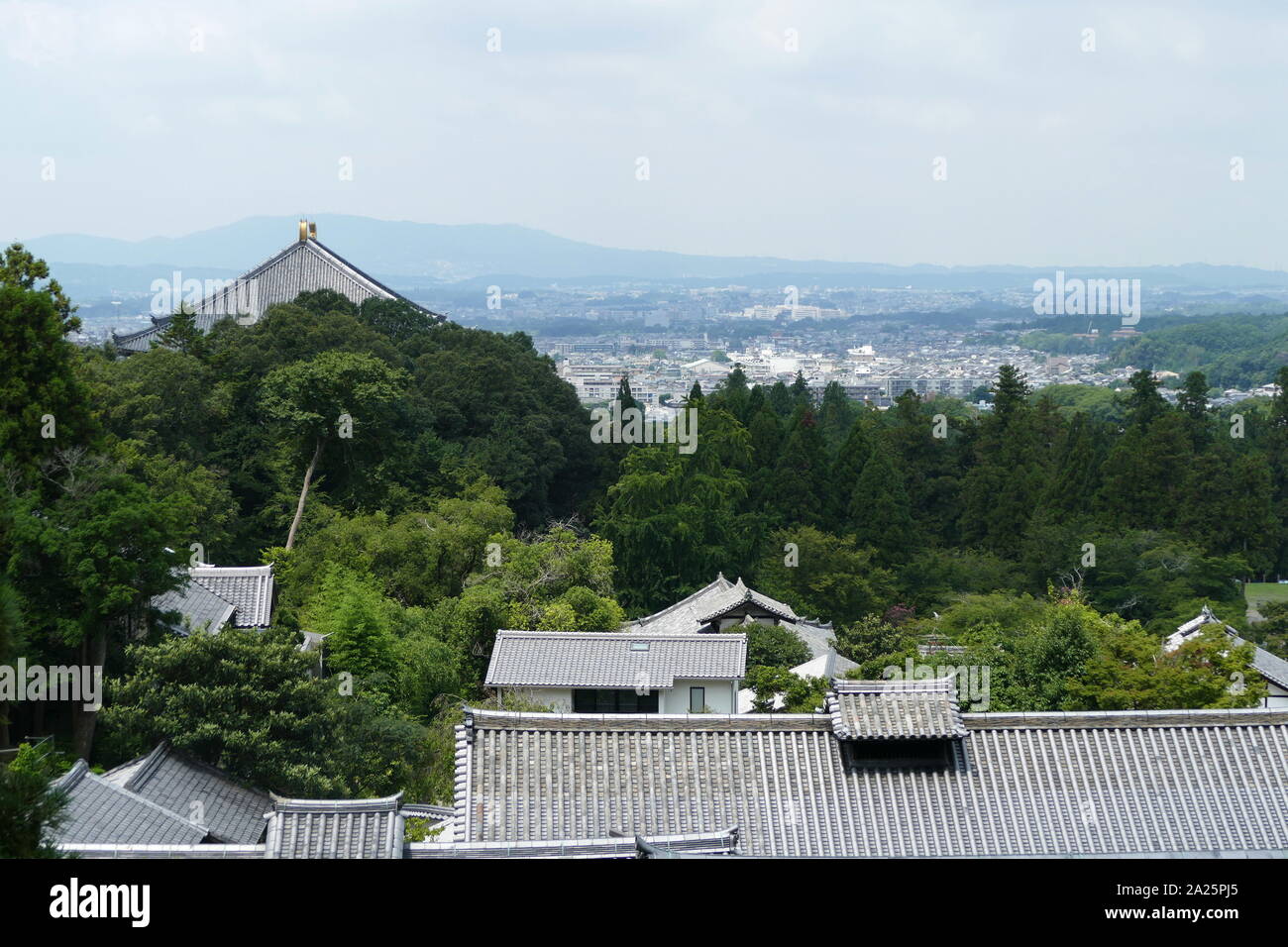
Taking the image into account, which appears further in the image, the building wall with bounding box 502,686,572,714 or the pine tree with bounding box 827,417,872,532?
the pine tree with bounding box 827,417,872,532

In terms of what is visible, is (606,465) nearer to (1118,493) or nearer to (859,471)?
(859,471)

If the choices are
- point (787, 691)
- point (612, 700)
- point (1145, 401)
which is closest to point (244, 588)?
point (612, 700)

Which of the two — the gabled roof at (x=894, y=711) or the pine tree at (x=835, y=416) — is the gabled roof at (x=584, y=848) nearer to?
the gabled roof at (x=894, y=711)

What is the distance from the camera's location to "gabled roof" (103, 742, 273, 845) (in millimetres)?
13016

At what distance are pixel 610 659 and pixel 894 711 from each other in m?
10.4

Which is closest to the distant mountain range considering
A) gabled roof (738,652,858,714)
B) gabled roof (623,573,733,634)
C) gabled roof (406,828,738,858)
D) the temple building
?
the temple building

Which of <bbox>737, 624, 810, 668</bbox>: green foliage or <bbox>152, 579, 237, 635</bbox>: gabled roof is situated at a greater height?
<bbox>152, 579, 237, 635</bbox>: gabled roof

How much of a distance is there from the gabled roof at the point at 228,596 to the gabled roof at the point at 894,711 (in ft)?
37.4

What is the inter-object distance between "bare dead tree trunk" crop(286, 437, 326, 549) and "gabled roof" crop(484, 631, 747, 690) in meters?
9.27

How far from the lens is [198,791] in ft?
44.9

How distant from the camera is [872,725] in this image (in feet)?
38.0

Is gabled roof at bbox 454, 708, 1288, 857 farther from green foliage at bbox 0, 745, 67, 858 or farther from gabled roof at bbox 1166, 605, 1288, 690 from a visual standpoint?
gabled roof at bbox 1166, 605, 1288, 690

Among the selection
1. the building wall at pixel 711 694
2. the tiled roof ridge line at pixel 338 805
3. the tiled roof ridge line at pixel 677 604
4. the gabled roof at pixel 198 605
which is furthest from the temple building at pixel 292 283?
the tiled roof ridge line at pixel 338 805

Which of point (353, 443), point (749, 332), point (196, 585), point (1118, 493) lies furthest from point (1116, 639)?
point (749, 332)
